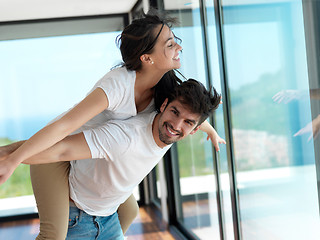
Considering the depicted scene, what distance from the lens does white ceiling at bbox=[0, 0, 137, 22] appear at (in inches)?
197

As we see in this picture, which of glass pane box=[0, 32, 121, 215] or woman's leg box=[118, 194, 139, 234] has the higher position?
glass pane box=[0, 32, 121, 215]

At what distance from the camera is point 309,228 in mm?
1925

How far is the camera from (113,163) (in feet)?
5.52

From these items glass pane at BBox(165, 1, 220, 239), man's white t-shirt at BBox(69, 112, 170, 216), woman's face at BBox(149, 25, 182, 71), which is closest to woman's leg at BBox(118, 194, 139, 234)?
man's white t-shirt at BBox(69, 112, 170, 216)

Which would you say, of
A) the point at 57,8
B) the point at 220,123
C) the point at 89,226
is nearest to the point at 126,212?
the point at 89,226

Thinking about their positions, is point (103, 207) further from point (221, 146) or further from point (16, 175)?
point (16, 175)

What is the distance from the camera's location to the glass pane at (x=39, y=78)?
5.86 m

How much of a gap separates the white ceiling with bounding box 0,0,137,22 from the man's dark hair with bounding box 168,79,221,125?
3.67 meters

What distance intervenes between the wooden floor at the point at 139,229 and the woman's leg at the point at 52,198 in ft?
8.47

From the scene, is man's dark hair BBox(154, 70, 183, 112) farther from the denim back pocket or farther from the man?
the denim back pocket

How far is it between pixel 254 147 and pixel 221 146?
49 centimetres

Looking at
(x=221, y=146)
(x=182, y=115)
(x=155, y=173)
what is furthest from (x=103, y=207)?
(x=155, y=173)

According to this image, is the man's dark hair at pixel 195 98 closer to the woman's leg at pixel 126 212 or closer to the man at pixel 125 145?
the man at pixel 125 145

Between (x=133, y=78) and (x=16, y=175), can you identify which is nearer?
(x=133, y=78)
